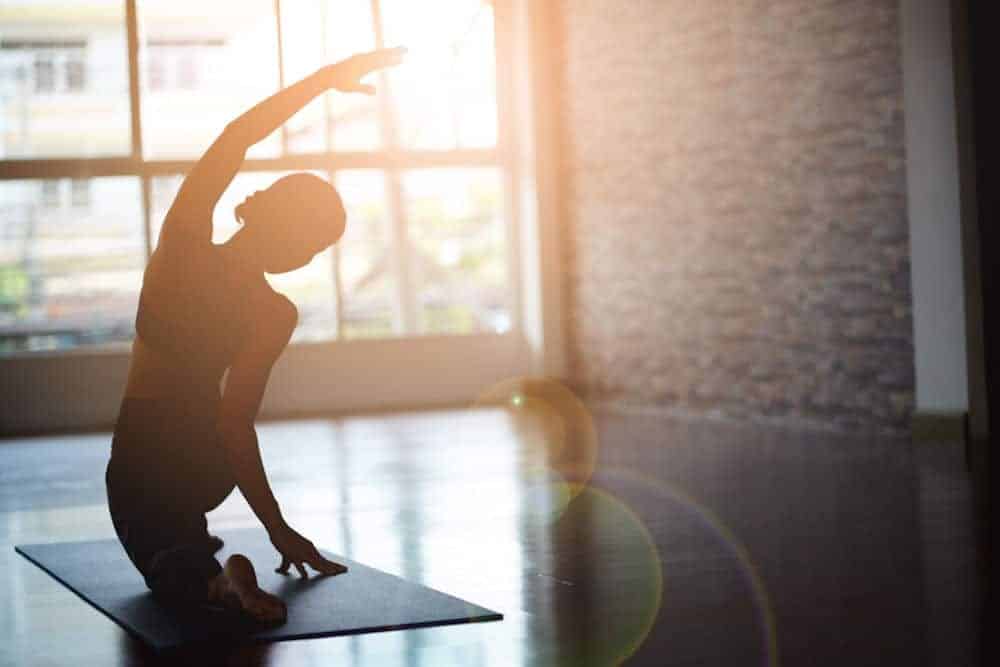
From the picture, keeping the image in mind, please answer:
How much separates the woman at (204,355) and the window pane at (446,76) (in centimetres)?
756

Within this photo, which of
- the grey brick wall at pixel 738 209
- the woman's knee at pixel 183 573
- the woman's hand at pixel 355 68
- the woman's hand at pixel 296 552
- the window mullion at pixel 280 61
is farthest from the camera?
the window mullion at pixel 280 61

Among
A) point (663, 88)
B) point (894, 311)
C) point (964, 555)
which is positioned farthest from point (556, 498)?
point (663, 88)

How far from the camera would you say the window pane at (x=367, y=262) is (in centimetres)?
1172

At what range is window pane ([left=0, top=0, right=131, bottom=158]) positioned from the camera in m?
11.1

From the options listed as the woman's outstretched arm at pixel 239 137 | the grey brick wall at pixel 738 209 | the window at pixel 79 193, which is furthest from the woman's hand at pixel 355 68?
the window at pixel 79 193

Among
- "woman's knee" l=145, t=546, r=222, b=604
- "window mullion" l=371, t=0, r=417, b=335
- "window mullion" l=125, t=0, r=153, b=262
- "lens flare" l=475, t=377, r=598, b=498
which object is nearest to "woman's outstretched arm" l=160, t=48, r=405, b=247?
"woman's knee" l=145, t=546, r=222, b=604

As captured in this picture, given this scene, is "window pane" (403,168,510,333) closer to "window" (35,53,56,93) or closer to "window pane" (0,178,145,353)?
"window pane" (0,178,145,353)

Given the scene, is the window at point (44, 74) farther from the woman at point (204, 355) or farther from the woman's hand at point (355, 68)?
the woman's hand at point (355, 68)

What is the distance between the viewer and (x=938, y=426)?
768 centimetres

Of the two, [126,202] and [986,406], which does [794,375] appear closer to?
[986,406]

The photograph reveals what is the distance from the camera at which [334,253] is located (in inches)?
459

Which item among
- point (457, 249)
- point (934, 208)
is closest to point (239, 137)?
point (934, 208)

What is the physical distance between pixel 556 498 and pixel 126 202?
5966 millimetres

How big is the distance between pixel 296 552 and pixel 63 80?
7.50m
